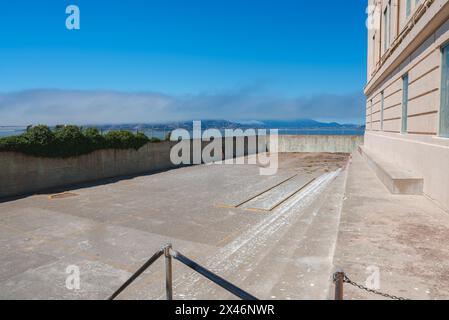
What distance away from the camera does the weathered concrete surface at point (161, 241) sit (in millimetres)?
5633

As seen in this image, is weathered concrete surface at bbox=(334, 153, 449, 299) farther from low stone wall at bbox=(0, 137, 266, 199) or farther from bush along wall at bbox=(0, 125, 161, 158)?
bush along wall at bbox=(0, 125, 161, 158)

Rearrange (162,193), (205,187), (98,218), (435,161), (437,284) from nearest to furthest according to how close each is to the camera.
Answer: (437,284), (435,161), (98,218), (162,193), (205,187)

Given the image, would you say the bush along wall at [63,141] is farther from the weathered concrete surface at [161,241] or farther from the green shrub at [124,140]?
the weathered concrete surface at [161,241]

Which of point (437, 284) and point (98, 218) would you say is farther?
point (98, 218)

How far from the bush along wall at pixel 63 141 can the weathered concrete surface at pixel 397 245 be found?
14.7 metres

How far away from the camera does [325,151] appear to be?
3800cm

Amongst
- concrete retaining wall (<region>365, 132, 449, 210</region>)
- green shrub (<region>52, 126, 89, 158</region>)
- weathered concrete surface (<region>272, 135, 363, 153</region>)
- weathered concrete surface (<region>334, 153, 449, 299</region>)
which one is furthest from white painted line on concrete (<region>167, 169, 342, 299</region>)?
weathered concrete surface (<region>272, 135, 363, 153</region>)

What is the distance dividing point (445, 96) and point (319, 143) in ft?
104

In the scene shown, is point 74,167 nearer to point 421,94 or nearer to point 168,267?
point 168,267

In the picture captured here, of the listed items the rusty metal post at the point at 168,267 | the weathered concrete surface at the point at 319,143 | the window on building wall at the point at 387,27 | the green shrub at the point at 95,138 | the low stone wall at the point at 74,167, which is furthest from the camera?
the weathered concrete surface at the point at 319,143

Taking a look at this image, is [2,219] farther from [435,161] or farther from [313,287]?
[435,161]

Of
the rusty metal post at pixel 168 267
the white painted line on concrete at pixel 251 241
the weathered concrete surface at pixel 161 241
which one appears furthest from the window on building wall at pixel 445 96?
the rusty metal post at pixel 168 267

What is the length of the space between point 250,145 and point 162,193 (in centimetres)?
2209
